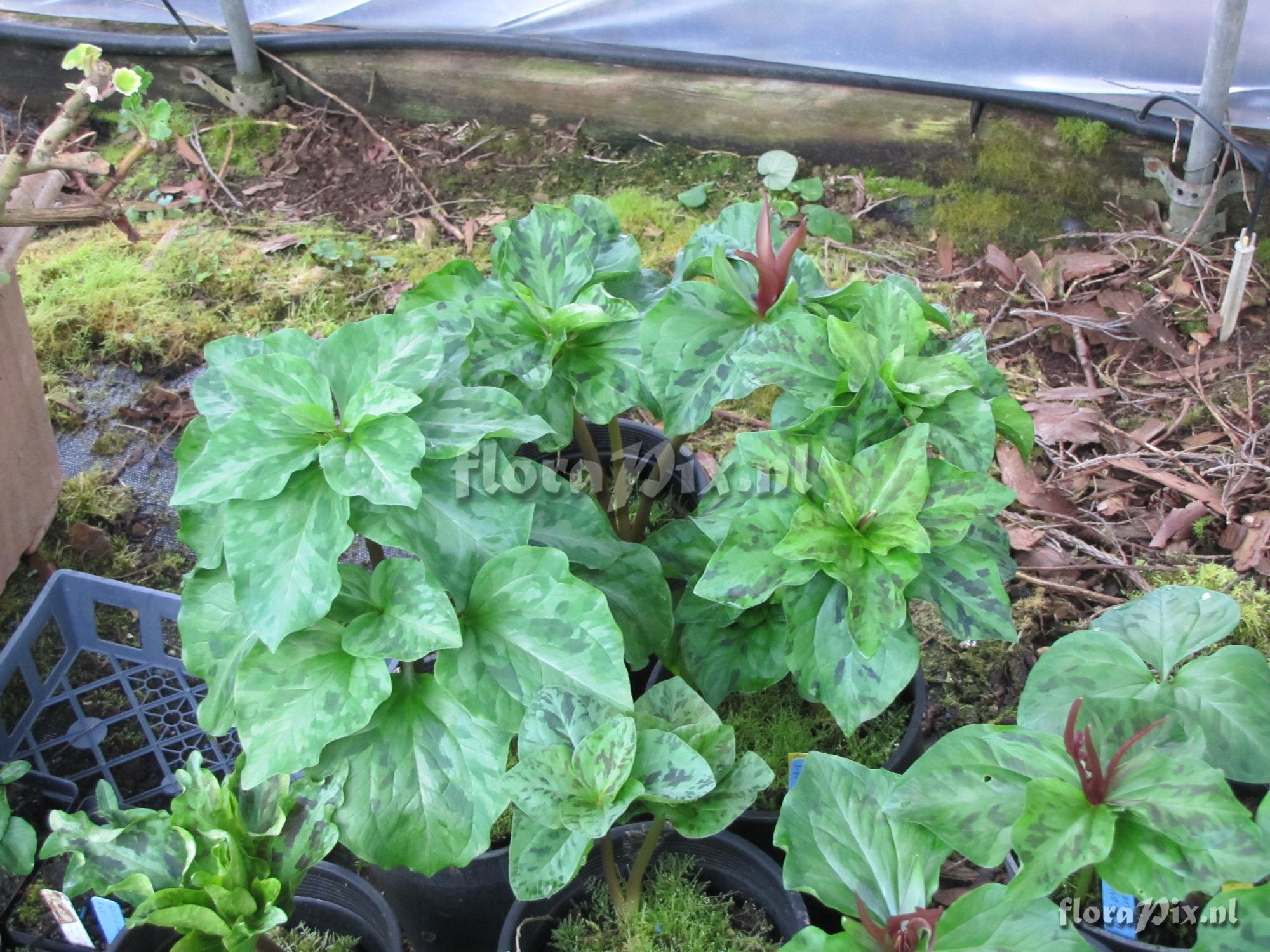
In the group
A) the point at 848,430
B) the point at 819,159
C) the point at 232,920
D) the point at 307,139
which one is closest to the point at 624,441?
the point at 848,430

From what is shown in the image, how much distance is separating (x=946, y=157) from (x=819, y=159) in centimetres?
40

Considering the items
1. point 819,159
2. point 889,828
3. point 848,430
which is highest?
point 819,159

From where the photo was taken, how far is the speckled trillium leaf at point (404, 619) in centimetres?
127

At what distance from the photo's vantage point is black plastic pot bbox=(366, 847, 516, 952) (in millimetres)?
1600

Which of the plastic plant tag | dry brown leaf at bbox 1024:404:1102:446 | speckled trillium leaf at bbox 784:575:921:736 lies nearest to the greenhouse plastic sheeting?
dry brown leaf at bbox 1024:404:1102:446

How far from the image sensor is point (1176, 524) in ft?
7.54

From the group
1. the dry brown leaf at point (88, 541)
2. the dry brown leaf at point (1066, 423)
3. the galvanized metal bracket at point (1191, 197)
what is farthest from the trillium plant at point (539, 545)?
the galvanized metal bracket at point (1191, 197)

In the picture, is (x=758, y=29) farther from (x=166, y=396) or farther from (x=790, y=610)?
(x=790, y=610)

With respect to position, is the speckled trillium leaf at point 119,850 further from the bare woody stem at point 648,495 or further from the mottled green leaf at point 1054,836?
the mottled green leaf at point 1054,836

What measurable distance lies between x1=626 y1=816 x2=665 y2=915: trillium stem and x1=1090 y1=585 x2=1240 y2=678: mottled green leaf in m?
0.70

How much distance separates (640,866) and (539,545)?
18.8 inches

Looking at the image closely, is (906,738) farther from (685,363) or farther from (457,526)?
(457,526)

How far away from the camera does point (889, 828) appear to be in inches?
A: 52.4

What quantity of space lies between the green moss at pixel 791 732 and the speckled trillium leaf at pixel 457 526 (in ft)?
2.05
